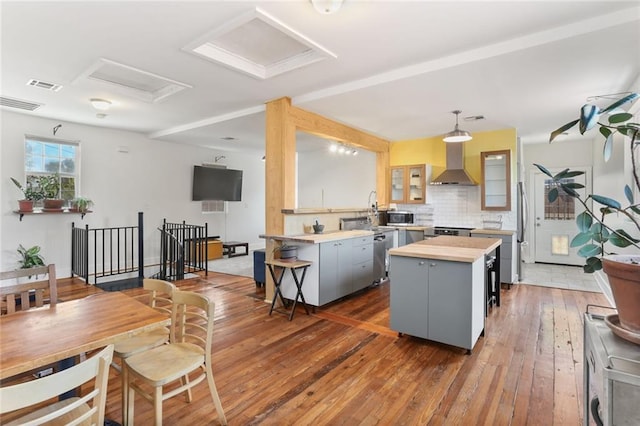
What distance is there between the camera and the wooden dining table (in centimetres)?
136

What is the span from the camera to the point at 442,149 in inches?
249

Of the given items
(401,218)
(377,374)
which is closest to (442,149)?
(401,218)

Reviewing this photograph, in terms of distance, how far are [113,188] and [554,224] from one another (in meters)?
9.19

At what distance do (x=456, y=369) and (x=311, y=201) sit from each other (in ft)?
20.1

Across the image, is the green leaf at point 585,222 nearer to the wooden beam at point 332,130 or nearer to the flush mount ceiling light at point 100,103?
the wooden beam at point 332,130

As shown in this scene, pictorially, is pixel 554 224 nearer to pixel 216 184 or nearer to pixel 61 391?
pixel 216 184

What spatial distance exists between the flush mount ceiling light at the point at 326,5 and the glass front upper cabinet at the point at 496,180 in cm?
443

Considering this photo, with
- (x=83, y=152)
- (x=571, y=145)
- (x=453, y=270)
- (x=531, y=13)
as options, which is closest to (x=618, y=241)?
(x=453, y=270)

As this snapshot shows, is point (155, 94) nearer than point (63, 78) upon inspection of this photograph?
No

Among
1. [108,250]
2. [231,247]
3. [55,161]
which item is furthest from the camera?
[231,247]

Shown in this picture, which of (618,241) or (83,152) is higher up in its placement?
(83,152)

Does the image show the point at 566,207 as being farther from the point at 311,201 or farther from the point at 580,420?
the point at 580,420

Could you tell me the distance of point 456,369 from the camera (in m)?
2.64

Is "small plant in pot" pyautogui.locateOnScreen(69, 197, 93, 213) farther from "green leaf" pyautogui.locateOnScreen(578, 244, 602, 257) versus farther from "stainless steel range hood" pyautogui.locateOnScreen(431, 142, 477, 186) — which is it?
"green leaf" pyautogui.locateOnScreen(578, 244, 602, 257)
